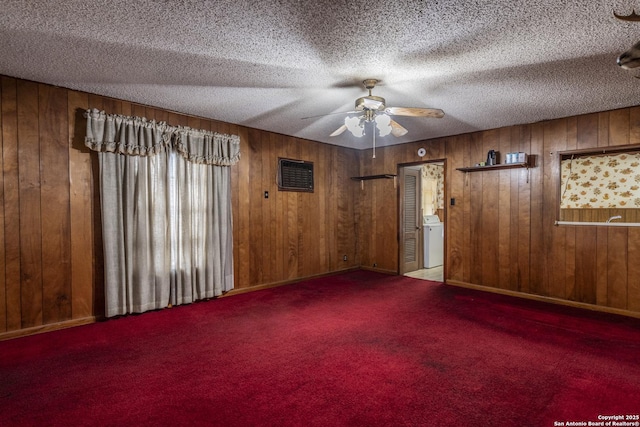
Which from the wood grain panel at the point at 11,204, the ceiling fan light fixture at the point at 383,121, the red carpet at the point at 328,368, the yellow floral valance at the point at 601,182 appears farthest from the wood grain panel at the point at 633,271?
the wood grain panel at the point at 11,204

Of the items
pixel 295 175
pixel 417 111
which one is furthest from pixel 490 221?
pixel 295 175

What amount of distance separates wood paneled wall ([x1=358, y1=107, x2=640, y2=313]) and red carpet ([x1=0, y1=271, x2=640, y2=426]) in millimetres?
500

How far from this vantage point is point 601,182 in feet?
14.1

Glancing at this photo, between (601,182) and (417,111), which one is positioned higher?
(417,111)

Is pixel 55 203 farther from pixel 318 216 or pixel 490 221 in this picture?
pixel 490 221

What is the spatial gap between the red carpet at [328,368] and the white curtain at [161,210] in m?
0.37

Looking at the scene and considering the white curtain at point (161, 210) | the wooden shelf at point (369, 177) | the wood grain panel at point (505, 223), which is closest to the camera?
the white curtain at point (161, 210)

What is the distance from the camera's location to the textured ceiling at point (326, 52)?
1.99m

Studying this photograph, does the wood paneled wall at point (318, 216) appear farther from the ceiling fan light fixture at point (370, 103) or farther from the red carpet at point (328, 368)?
the ceiling fan light fixture at point (370, 103)

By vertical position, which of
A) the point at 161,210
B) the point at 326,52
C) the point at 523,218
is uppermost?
the point at 326,52

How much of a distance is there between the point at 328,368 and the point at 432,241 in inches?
192

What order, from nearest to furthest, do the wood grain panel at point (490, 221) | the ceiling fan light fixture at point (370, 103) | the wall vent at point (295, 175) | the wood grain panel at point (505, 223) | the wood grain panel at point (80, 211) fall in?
the ceiling fan light fixture at point (370, 103)
the wood grain panel at point (80, 211)
the wood grain panel at point (505, 223)
the wood grain panel at point (490, 221)
the wall vent at point (295, 175)

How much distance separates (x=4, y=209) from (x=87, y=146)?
89 cm

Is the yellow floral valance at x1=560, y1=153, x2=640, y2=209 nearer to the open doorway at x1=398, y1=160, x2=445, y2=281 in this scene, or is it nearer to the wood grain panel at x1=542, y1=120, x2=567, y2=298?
the wood grain panel at x1=542, y1=120, x2=567, y2=298
